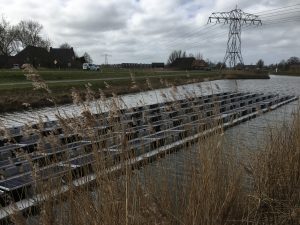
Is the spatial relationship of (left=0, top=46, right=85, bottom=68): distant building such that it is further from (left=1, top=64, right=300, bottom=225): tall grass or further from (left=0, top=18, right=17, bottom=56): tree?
(left=1, top=64, right=300, bottom=225): tall grass

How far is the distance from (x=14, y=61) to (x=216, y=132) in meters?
65.8

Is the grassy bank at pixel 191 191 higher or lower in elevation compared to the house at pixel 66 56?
lower

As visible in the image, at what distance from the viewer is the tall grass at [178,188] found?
3.02 metres

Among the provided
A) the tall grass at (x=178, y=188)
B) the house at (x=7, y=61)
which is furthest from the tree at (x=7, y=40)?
the tall grass at (x=178, y=188)

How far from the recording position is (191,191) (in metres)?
3.43

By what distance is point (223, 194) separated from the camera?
3764 mm

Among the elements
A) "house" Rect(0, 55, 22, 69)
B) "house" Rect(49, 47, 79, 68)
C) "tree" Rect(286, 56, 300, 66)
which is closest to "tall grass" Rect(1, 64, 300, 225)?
"house" Rect(0, 55, 22, 69)

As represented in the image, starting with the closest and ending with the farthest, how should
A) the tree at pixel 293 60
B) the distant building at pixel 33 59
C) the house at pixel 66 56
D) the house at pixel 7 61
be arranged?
the house at pixel 7 61 < the distant building at pixel 33 59 < the house at pixel 66 56 < the tree at pixel 293 60

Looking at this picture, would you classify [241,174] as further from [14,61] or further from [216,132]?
[14,61]

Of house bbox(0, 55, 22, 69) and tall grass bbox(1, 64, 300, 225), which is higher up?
house bbox(0, 55, 22, 69)

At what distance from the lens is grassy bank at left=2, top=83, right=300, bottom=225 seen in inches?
118

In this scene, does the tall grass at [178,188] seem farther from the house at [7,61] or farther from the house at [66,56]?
the house at [66,56]

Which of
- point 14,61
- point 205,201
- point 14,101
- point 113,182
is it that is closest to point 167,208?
point 205,201

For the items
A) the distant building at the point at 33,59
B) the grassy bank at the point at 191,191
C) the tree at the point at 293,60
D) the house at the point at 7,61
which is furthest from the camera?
the tree at the point at 293,60
